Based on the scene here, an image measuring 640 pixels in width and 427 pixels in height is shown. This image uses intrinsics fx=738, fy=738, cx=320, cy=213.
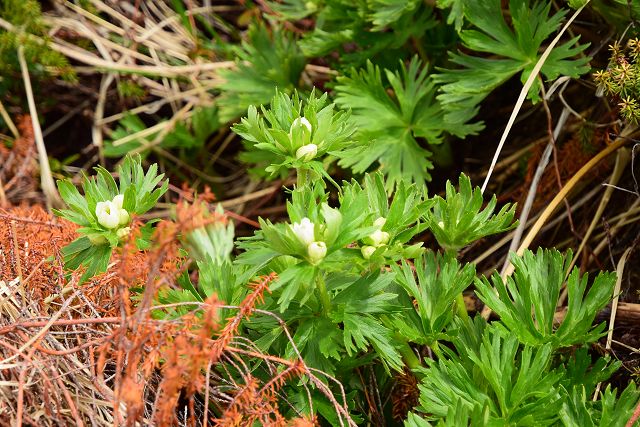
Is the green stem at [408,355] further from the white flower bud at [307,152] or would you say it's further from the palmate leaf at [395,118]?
the palmate leaf at [395,118]

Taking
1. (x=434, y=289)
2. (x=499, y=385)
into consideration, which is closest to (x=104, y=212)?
(x=434, y=289)

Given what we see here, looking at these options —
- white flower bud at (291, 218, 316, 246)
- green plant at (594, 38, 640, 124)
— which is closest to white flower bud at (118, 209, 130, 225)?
white flower bud at (291, 218, 316, 246)

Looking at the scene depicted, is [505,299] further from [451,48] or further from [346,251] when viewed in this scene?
[451,48]

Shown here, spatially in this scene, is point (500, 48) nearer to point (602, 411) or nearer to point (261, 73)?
point (261, 73)

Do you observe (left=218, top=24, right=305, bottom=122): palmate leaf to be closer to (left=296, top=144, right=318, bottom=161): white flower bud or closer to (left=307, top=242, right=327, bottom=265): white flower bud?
(left=296, top=144, right=318, bottom=161): white flower bud

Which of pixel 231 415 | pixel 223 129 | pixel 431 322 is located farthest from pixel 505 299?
pixel 223 129
